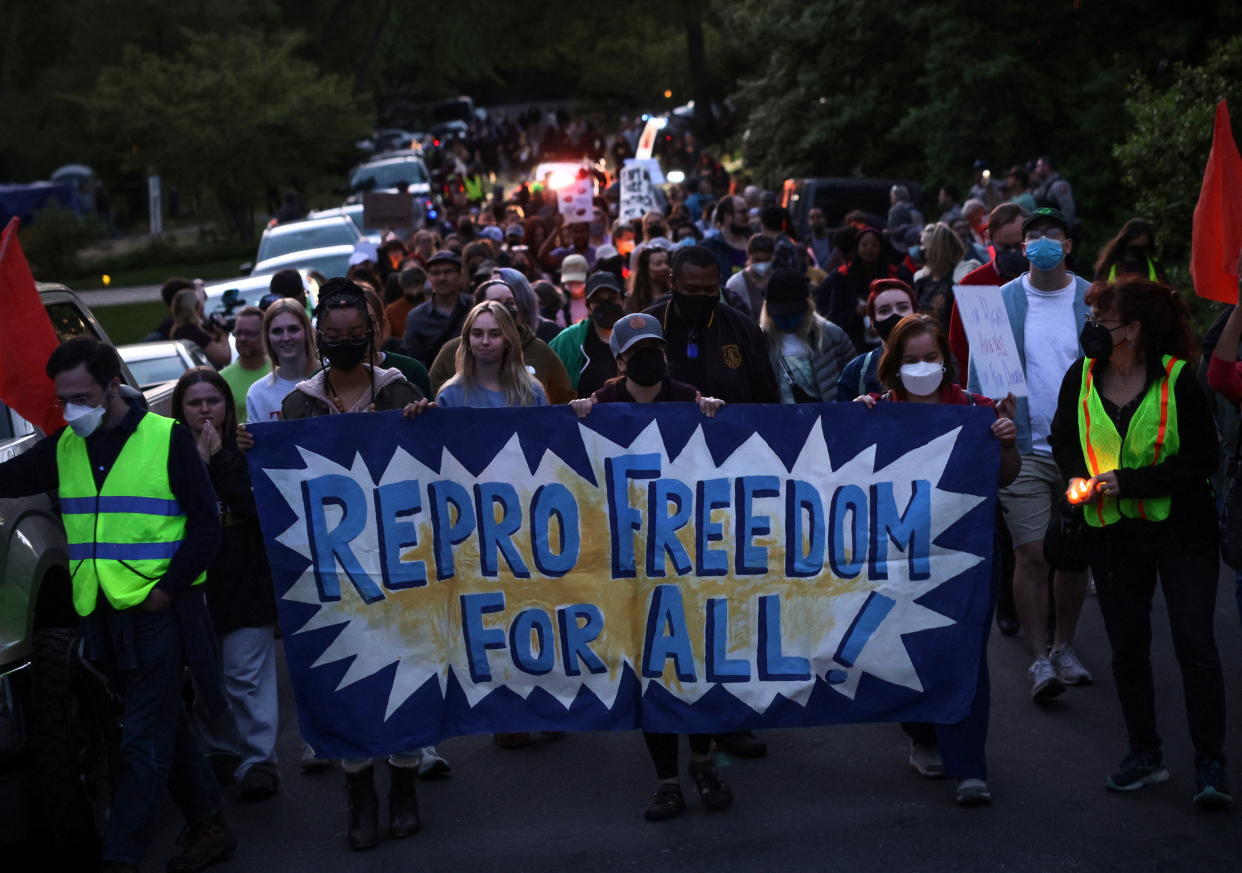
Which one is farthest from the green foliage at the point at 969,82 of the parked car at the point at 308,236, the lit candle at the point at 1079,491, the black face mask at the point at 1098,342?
the lit candle at the point at 1079,491

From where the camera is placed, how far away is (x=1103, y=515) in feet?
21.4

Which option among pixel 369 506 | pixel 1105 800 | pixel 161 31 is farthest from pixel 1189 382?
pixel 161 31

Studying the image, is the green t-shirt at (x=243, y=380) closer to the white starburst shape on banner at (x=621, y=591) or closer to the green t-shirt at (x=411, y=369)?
the green t-shirt at (x=411, y=369)

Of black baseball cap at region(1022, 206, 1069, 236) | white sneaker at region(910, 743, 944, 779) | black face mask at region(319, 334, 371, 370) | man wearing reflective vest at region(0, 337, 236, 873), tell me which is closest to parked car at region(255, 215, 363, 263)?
black baseball cap at region(1022, 206, 1069, 236)

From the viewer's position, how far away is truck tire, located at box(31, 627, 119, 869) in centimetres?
618

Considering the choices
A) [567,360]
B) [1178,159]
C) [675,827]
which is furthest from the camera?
[1178,159]

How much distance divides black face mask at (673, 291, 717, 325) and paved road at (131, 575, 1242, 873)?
188cm

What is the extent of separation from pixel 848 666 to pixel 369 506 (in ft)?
6.18

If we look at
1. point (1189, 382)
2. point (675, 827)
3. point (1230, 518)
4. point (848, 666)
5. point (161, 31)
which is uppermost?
point (161, 31)

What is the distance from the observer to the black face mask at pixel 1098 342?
6.50m

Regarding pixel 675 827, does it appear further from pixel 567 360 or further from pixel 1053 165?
pixel 1053 165

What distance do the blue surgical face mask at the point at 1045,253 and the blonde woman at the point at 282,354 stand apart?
3.28m

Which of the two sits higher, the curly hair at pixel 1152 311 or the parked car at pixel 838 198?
the curly hair at pixel 1152 311

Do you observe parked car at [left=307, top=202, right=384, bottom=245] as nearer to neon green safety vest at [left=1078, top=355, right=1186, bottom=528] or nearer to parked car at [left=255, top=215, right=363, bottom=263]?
parked car at [left=255, top=215, right=363, bottom=263]
